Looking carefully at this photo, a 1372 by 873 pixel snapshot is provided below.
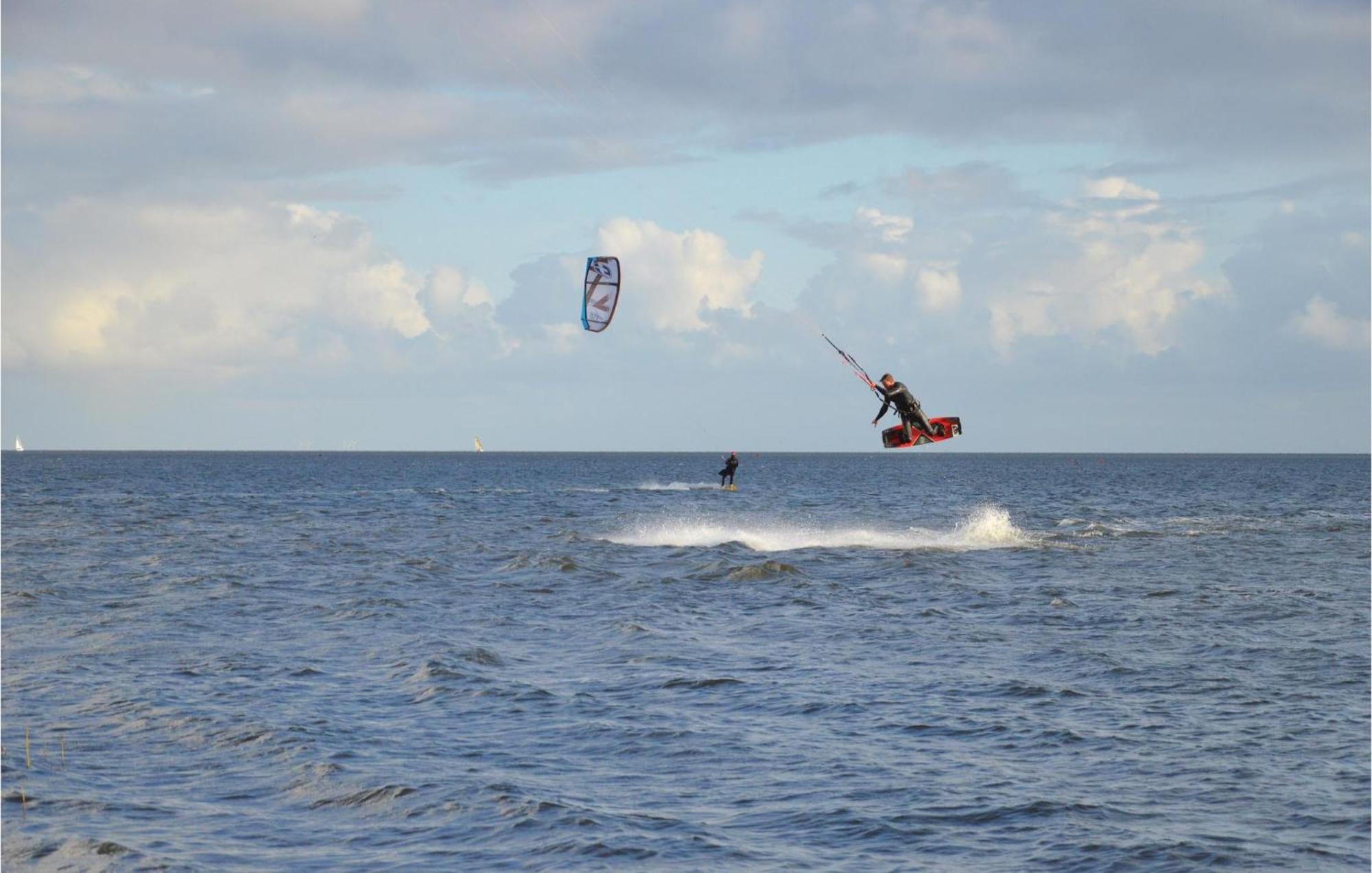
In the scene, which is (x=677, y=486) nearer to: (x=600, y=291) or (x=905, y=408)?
(x=600, y=291)

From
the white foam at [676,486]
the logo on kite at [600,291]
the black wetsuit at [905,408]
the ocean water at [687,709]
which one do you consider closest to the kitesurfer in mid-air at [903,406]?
the black wetsuit at [905,408]

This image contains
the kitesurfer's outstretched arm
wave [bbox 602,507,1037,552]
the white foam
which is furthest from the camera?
the white foam

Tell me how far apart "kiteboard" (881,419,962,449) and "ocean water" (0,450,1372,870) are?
3.98 m

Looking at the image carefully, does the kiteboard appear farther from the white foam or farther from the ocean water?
the white foam

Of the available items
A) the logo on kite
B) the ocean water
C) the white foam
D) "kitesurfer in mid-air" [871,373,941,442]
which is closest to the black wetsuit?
"kitesurfer in mid-air" [871,373,941,442]

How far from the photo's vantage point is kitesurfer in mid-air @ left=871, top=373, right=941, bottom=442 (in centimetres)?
2780

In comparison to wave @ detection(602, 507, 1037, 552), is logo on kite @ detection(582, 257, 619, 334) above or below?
above

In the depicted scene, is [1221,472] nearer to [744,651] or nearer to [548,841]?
[744,651]

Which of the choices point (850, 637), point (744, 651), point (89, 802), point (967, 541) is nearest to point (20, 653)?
point (89, 802)

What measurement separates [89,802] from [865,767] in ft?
30.7

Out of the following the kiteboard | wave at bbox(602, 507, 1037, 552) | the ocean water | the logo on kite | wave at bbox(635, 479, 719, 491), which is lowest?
the ocean water

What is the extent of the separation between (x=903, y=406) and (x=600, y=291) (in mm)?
10807

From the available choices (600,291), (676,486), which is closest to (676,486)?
(676,486)

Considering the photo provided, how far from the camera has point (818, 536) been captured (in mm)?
50906
